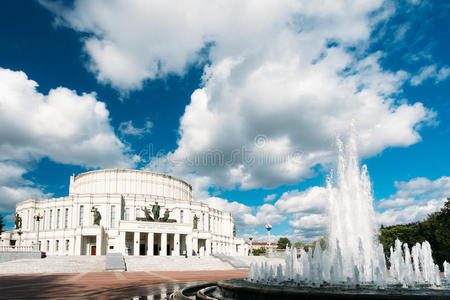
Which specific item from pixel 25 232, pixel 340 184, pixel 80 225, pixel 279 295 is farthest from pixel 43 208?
pixel 279 295

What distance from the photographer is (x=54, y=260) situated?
33.2 metres

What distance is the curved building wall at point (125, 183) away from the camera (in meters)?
70.6

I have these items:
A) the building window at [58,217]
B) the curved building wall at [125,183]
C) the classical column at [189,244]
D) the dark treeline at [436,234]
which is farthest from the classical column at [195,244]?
the dark treeline at [436,234]

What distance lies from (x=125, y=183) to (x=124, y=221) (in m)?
19.8

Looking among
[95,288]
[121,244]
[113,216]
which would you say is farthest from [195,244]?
[95,288]

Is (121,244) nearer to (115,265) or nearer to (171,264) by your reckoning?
(171,264)

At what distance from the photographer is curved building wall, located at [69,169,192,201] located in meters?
70.6

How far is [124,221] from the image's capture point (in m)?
52.2

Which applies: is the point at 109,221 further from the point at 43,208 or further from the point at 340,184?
the point at 340,184

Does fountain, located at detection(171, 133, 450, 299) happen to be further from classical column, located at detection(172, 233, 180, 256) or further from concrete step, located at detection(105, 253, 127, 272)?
classical column, located at detection(172, 233, 180, 256)

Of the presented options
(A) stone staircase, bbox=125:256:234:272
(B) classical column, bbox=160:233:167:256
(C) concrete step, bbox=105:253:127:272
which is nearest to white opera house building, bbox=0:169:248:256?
(B) classical column, bbox=160:233:167:256

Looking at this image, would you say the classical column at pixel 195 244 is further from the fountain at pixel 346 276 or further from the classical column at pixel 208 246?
the fountain at pixel 346 276

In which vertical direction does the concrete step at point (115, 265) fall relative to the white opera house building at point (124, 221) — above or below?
below

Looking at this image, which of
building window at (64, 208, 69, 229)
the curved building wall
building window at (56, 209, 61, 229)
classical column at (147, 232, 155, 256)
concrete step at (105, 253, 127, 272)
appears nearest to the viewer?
concrete step at (105, 253, 127, 272)
